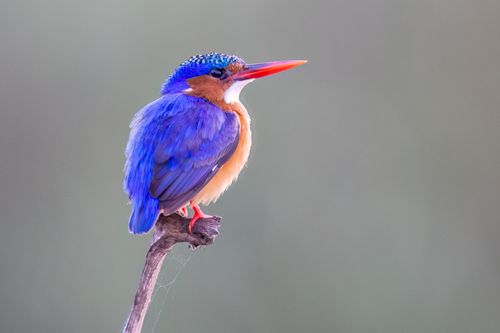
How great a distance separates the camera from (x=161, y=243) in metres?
3.49

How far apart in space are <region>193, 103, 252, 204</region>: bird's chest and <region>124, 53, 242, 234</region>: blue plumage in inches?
1.9

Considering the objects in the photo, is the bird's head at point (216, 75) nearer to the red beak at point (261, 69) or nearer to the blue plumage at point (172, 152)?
the red beak at point (261, 69)

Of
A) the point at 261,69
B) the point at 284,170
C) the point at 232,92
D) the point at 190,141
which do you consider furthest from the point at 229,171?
the point at 284,170

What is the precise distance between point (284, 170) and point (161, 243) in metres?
2.62

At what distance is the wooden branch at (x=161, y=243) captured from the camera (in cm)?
323

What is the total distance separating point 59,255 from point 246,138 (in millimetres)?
2319

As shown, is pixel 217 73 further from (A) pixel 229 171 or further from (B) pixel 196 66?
(A) pixel 229 171

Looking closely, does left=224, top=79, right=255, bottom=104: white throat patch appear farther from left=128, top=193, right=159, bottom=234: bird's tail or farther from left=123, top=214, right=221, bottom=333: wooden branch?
left=128, top=193, right=159, bottom=234: bird's tail

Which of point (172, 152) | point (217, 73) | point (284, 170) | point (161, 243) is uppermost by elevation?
point (217, 73)

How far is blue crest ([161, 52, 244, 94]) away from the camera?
4227 mm

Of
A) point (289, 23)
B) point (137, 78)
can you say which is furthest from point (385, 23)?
point (137, 78)

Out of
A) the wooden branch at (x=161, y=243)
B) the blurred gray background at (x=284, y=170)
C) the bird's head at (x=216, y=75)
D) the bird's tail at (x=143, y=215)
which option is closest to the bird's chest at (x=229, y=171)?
the bird's head at (x=216, y=75)

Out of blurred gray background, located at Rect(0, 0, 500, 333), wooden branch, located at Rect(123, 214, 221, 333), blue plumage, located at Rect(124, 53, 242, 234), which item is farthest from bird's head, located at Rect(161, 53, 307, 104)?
blurred gray background, located at Rect(0, 0, 500, 333)

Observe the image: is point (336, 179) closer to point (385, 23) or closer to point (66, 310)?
point (385, 23)
